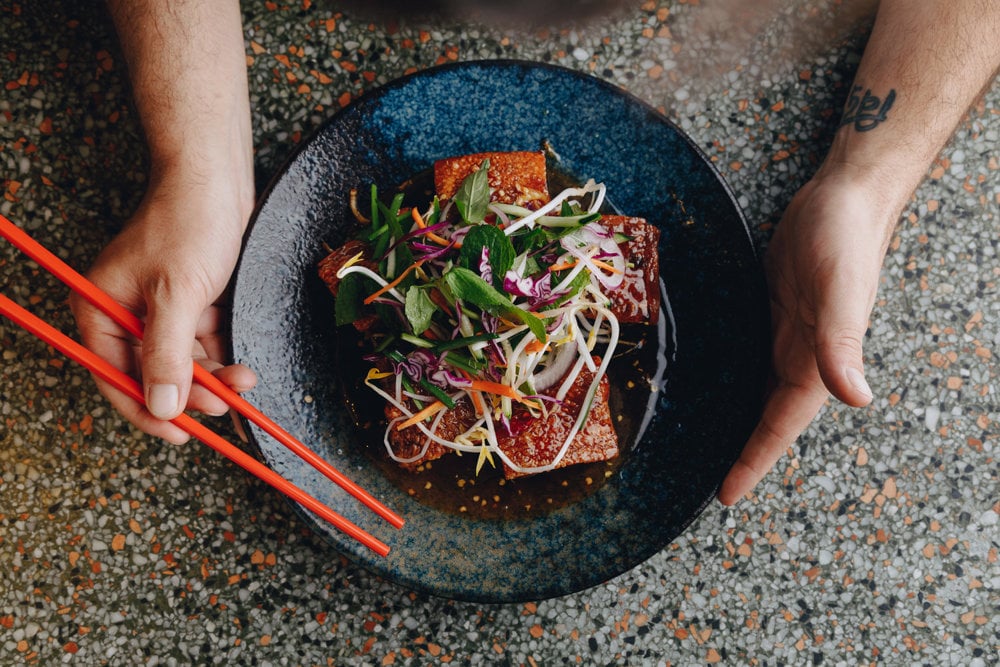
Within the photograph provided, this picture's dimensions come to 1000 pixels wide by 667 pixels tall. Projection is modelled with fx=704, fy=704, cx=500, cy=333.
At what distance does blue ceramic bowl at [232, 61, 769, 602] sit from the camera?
2025mm

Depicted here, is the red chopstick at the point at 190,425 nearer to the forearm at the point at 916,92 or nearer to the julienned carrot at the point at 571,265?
the julienned carrot at the point at 571,265

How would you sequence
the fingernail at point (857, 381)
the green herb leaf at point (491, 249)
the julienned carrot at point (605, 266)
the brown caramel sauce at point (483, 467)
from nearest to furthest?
the fingernail at point (857, 381)
the green herb leaf at point (491, 249)
the julienned carrot at point (605, 266)
the brown caramel sauce at point (483, 467)

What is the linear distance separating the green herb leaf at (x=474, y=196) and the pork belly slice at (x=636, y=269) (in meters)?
0.36

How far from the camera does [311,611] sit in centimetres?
223

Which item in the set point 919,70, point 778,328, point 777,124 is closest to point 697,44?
point 777,124

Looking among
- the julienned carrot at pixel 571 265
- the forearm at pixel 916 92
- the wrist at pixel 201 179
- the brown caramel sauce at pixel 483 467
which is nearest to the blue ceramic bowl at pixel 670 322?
the brown caramel sauce at pixel 483 467

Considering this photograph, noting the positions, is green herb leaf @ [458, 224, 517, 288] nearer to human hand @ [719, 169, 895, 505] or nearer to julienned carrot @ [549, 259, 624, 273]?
julienned carrot @ [549, 259, 624, 273]

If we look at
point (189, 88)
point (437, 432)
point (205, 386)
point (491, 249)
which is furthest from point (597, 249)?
point (189, 88)

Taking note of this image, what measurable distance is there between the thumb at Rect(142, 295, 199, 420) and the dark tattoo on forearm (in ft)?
6.72

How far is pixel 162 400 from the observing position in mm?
1669

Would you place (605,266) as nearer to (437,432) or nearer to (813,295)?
(813,295)

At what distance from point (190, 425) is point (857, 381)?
63.0 inches

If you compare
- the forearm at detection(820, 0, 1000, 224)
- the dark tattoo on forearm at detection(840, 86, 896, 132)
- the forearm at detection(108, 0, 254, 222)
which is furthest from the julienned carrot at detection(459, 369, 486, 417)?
the dark tattoo on forearm at detection(840, 86, 896, 132)

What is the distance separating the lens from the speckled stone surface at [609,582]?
7.32 feet
